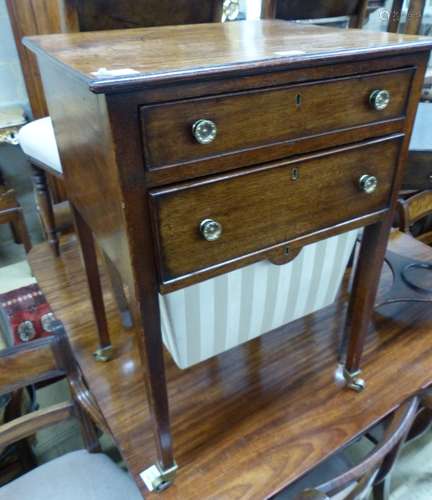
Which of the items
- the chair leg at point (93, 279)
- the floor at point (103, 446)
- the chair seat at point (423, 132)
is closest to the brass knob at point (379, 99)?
the chair seat at point (423, 132)

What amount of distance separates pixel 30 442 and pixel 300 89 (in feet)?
3.65

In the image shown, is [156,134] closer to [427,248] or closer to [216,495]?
[216,495]

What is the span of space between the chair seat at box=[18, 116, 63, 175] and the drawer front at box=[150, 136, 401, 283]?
0.58 meters

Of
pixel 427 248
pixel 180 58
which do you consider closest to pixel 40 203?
pixel 180 58

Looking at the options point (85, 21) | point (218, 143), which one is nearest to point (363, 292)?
point (218, 143)

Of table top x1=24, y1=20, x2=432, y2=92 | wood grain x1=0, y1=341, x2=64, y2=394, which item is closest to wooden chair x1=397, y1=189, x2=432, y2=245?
table top x1=24, y1=20, x2=432, y2=92

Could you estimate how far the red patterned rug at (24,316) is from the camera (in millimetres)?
1245

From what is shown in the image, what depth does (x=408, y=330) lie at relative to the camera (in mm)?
1084

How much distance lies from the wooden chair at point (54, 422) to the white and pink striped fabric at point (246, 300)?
183 mm

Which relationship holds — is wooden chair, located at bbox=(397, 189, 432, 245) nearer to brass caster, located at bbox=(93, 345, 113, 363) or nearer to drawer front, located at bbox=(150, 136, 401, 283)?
drawer front, located at bbox=(150, 136, 401, 283)

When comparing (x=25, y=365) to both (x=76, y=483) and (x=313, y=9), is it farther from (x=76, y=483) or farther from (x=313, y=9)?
(x=313, y=9)

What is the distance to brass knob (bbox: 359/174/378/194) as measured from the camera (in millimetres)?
667

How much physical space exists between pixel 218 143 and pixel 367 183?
0.27m

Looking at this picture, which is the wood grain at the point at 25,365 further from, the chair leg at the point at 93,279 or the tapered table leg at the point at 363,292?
the tapered table leg at the point at 363,292
